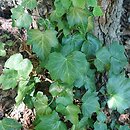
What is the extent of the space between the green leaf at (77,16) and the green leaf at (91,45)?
0.13 metres

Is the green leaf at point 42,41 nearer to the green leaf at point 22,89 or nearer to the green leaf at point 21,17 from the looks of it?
the green leaf at point 21,17

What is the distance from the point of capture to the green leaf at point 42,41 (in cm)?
142

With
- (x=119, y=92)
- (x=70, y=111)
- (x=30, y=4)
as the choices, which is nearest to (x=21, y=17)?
(x=30, y=4)

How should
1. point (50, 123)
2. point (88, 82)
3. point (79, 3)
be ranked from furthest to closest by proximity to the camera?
point (88, 82)
point (50, 123)
point (79, 3)

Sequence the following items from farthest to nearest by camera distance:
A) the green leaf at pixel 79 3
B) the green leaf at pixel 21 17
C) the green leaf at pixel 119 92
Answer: the green leaf at pixel 119 92, the green leaf at pixel 21 17, the green leaf at pixel 79 3

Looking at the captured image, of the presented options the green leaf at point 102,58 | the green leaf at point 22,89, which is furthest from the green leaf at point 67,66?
the green leaf at point 22,89

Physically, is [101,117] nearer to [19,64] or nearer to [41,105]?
[41,105]

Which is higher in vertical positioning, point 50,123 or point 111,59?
point 111,59

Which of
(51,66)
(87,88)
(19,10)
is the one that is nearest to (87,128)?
(87,88)

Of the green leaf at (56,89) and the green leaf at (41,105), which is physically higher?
the green leaf at (56,89)

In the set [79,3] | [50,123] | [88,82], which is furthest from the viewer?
[88,82]

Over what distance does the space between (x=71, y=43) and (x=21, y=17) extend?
0.28m

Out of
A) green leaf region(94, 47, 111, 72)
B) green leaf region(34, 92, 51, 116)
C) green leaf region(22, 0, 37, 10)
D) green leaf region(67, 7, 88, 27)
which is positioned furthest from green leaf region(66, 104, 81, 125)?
green leaf region(22, 0, 37, 10)

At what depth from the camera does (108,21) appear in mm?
1603
